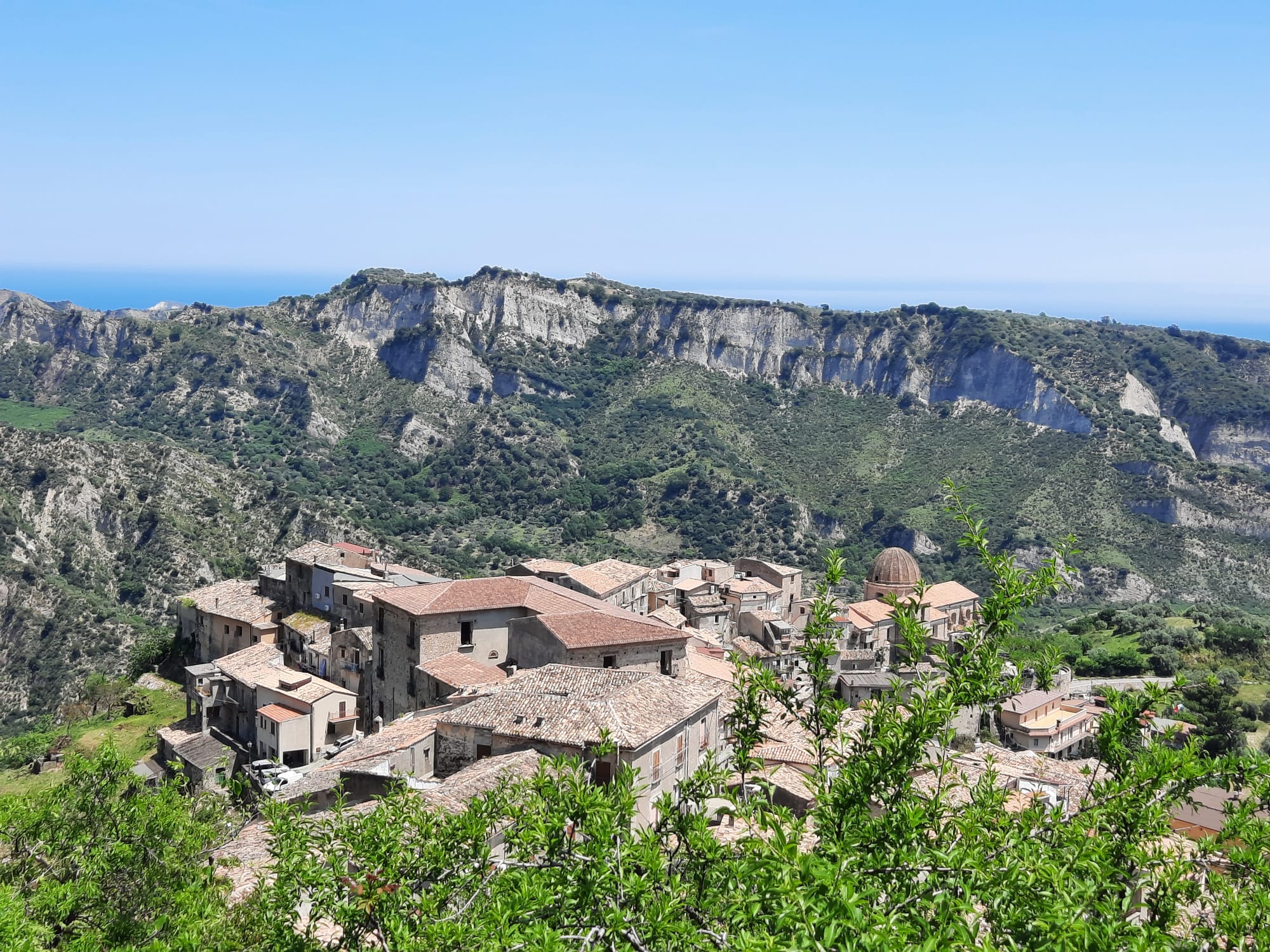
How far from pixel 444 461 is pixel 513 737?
152 m

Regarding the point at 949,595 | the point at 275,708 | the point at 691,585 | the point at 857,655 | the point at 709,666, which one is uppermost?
the point at 709,666

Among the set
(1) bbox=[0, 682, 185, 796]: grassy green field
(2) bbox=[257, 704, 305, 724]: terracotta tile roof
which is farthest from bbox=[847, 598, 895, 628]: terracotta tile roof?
(1) bbox=[0, 682, 185, 796]: grassy green field

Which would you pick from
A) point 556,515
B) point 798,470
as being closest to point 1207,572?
point 798,470

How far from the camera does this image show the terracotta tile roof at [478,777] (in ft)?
84.9

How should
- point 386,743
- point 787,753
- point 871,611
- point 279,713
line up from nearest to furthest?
point 386,743 → point 787,753 → point 279,713 → point 871,611

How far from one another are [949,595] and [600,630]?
5048 centimetres

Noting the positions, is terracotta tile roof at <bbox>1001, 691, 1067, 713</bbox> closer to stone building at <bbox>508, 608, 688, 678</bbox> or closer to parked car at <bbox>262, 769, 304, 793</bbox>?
stone building at <bbox>508, 608, 688, 678</bbox>

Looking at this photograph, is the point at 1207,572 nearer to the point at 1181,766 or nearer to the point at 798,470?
the point at 798,470

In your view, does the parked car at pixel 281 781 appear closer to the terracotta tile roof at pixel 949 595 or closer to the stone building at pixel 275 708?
the stone building at pixel 275 708

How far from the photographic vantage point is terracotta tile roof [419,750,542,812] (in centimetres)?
2588

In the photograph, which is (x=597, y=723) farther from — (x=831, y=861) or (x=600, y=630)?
(x=831, y=861)

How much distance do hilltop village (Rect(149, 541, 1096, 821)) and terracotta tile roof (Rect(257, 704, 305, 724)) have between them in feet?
0.33

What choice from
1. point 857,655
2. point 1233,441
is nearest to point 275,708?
point 857,655

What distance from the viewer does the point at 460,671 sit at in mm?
42125
